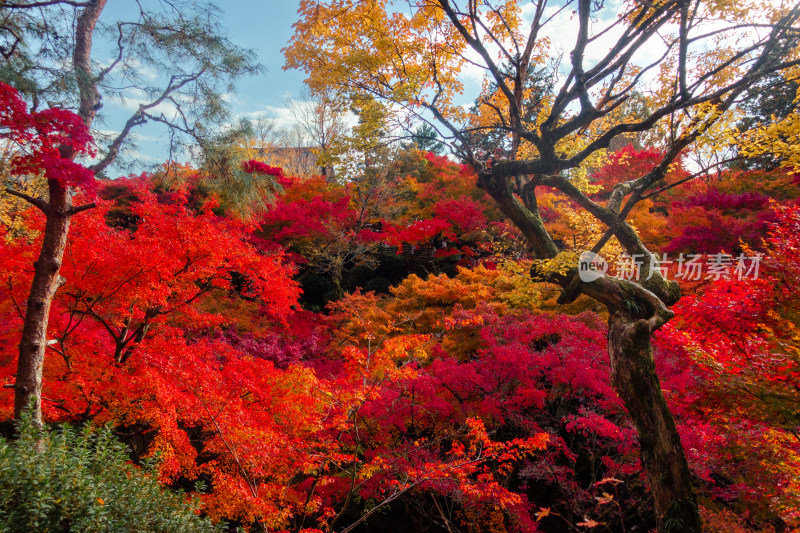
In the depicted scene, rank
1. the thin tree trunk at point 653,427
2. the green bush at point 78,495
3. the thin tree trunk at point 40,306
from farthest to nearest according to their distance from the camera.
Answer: the thin tree trunk at point 40,306 → the thin tree trunk at point 653,427 → the green bush at point 78,495

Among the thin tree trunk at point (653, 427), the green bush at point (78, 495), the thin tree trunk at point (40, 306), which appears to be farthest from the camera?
the thin tree trunk at point (40, 306)

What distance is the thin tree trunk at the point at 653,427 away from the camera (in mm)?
3803

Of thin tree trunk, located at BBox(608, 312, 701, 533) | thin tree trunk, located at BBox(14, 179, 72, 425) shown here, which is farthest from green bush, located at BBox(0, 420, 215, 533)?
thin tree trunk, located at BBox(608, 312, 701, 533)

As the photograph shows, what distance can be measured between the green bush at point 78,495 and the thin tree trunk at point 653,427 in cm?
426

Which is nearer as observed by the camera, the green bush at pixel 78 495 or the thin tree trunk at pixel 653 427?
the green bush at pixel 78 495

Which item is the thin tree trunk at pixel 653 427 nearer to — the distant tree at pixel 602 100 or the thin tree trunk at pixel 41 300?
the distant tree at pixel 602 100

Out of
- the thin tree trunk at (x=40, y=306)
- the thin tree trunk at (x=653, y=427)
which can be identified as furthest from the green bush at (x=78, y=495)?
the thin tree trunk at (x=653, y=427)

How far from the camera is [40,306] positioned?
446 cm

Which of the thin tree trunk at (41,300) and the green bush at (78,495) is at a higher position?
the thin tree trunk at (41,300)

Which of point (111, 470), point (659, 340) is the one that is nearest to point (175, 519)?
point (111, 470)

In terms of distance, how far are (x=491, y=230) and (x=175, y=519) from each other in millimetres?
13081

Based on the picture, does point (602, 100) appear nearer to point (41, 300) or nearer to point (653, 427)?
point (653, 427)

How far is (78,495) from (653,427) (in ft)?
16.7

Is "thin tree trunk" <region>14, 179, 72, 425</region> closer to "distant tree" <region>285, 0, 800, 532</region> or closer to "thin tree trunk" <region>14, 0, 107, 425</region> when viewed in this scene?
"thin tree trunk" <region>14, 0, 107, 425</region>
